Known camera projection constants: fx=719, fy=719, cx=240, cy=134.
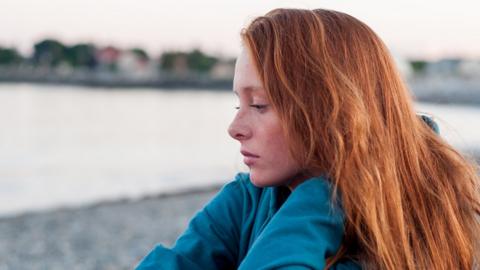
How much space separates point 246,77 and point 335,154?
0.21 m

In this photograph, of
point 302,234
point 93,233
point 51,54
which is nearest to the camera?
point 302,234

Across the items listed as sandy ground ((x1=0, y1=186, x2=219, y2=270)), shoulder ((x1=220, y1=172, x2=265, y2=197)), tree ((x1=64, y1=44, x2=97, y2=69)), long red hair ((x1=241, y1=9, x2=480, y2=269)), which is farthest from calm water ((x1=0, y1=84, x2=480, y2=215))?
tree ((x1=64, y1=44, x2=97, y2=69))

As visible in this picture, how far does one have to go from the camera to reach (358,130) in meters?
1.21

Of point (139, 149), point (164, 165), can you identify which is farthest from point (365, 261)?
point (139, 149)

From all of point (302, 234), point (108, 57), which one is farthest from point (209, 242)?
point (108, 57)

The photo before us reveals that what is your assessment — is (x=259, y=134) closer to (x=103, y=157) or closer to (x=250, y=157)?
→ (x=250, y=157)

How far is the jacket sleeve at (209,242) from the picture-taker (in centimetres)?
140

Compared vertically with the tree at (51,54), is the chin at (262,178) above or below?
above

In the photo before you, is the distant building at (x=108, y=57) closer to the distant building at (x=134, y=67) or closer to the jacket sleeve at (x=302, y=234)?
the distant building at (x=134, y=67)

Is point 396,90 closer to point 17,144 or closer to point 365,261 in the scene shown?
point 365,261

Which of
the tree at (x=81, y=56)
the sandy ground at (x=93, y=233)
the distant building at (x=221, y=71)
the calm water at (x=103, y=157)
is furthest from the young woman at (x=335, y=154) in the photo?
the tree at (x=81, y=56)

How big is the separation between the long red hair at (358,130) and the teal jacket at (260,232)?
0.04m

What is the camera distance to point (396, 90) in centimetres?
131

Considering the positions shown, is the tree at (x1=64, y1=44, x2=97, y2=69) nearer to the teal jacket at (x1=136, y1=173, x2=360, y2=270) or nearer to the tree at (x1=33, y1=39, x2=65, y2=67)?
the tree at (x1=33, y1=39, x2=65, y2=67)
